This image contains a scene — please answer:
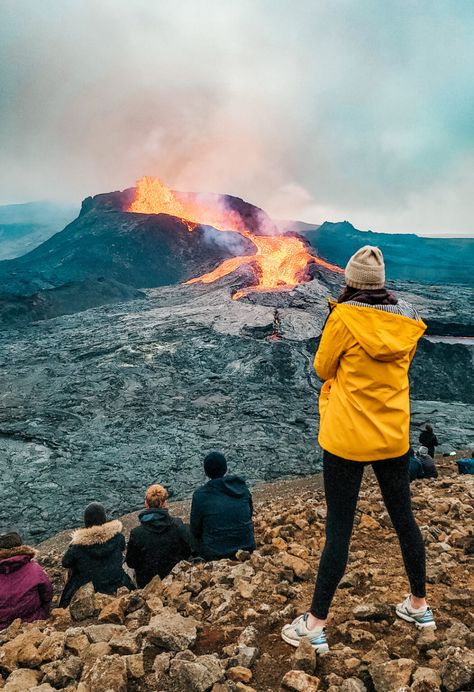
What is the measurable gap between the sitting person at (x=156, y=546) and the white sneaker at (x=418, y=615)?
8.61ft

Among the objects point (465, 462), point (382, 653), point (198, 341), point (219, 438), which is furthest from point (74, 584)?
point (198, 341)

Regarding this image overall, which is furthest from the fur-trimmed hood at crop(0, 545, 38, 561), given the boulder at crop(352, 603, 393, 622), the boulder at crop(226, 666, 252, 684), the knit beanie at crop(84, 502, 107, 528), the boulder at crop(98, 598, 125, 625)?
the boulder at crop(352, 603, 393, 622)

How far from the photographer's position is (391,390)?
257cm

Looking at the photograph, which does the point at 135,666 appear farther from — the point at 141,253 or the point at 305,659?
the point at 141,253

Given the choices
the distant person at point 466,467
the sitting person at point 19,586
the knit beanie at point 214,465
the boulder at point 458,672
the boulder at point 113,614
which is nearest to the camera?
the boulder at point 458,672

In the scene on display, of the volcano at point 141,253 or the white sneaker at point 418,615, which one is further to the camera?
the volcano at point 141,253

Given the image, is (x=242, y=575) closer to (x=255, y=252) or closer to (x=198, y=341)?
(x=198, y=341)

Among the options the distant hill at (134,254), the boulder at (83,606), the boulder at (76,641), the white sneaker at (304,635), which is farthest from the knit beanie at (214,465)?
the distant hill at (134,254)

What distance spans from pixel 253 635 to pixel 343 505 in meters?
1.00

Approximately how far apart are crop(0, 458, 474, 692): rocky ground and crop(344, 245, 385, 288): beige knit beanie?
1.92 meters

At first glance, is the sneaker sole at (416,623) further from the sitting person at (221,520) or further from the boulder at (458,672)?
the sitting person at (221,520)

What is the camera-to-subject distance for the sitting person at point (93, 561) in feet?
14.7

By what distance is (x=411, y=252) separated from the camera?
61156 millimetres

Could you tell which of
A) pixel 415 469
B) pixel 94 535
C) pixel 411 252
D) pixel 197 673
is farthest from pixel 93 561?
pixel 411 252
